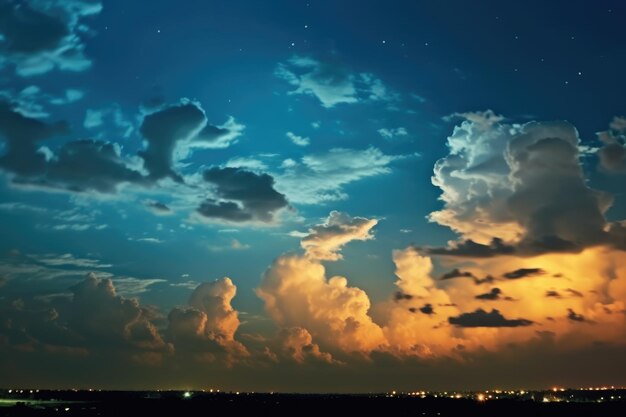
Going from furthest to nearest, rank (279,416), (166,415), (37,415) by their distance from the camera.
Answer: (279,416) → (166,415) → (37,415)

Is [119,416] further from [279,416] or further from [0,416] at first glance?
[279,416]

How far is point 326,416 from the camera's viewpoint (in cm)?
19712

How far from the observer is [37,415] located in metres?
167

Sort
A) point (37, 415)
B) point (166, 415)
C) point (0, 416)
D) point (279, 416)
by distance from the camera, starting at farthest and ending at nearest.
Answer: point (279, 416) → point (166, 415) → point (37, 415) → point (0, 416)

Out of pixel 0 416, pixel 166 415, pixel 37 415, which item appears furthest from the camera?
pixel 166 415

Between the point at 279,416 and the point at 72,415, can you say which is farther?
the point at 279,416

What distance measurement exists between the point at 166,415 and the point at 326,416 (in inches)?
2040

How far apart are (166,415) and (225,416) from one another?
1887 cm

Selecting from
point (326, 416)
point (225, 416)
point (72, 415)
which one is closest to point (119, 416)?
point (72, 415)

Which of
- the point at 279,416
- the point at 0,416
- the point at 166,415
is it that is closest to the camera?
the point at 0,416

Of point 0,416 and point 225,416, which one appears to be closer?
point 0,416

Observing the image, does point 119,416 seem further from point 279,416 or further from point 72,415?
point 279,416

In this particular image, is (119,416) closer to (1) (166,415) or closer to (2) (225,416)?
(1) (166,415)

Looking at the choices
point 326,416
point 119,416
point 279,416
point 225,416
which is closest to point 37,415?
point 119,416
